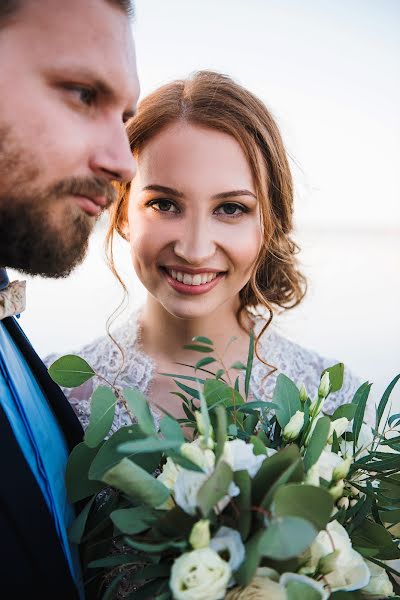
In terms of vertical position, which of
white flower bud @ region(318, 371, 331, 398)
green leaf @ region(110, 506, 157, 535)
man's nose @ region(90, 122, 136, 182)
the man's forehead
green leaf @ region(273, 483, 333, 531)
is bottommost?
green leaf @ region(110, 506, 157, 535)

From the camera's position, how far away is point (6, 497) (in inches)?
38.8

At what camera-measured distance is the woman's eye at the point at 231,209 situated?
1.68 metres

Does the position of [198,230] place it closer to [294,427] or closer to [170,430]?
[294,427]

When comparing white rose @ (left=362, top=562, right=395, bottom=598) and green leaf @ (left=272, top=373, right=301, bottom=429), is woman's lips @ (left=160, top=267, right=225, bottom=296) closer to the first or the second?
green leaf @ (left=272, top=373, right=301, bottom=429)

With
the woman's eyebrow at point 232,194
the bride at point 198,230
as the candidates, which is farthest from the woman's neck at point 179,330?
the woman's eyebrow at point 232,194

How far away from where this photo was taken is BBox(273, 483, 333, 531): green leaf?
0.78m

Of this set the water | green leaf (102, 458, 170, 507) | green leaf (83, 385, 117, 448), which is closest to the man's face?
green leaf (83, 385, 117, 448)

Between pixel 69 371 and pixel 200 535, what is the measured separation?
491mm

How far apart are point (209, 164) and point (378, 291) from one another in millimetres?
6266

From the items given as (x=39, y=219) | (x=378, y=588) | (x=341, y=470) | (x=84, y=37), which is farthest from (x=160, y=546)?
(x=84, y=37)

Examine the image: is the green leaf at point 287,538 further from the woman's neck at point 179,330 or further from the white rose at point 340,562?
the woman's neck at point 179,330

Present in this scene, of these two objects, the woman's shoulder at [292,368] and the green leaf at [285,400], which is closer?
the green leaf at [285,400]

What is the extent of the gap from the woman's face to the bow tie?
0.47 metres

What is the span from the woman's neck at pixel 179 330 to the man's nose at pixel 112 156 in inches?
29.6
